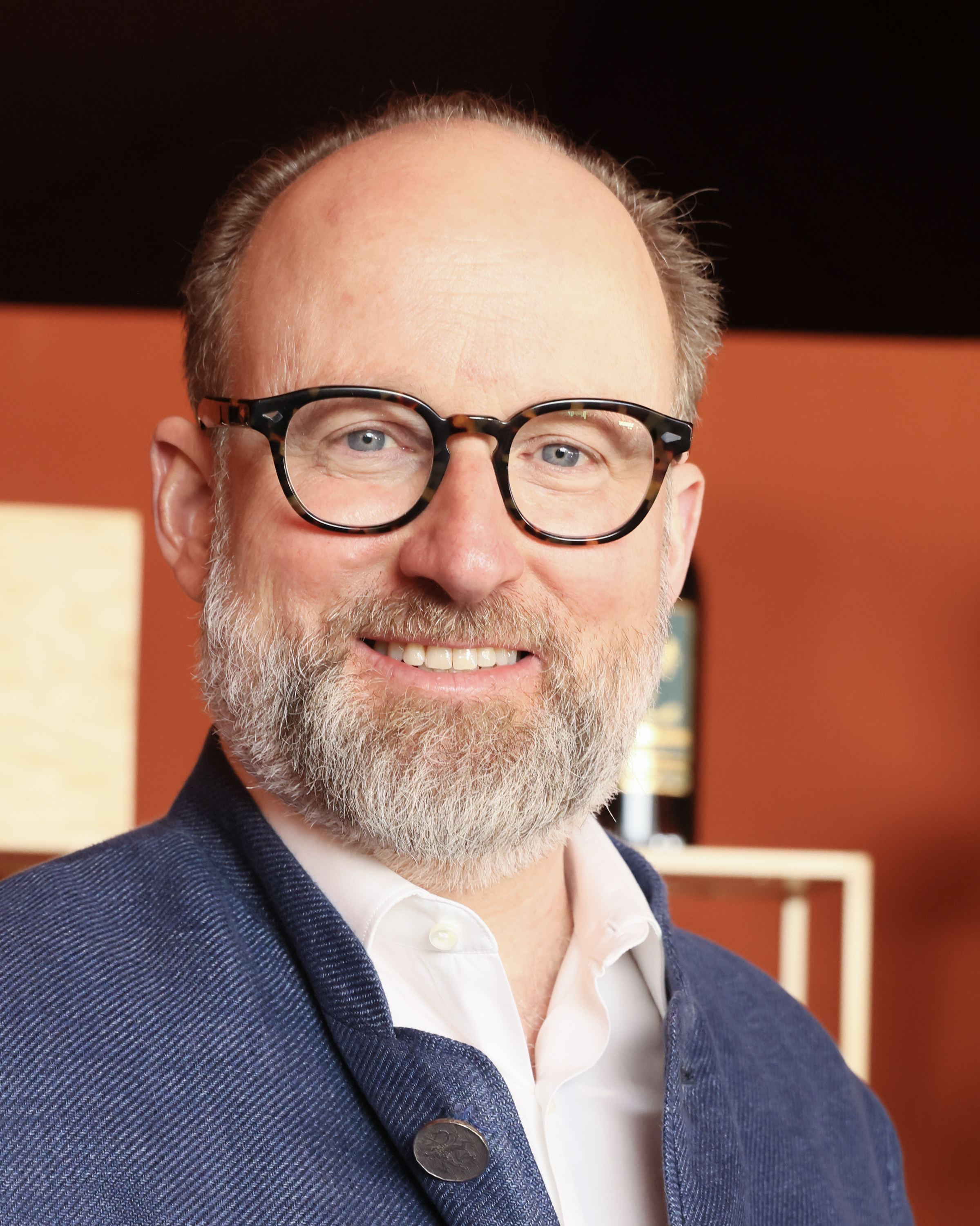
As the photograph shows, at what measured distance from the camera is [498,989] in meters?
0.84

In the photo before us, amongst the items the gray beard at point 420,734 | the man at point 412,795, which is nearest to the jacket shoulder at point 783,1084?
the man at point 412,795

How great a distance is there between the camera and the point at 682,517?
111cm

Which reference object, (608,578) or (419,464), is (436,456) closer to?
(419,464)

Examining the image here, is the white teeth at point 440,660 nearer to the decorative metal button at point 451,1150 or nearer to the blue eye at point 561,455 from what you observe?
the blue eye at point 561,455

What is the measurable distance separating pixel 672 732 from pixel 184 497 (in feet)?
4.10

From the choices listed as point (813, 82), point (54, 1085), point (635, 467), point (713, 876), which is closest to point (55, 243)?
point (813, 82)

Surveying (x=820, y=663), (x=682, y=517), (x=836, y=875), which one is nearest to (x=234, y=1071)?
(x=682, y=517)

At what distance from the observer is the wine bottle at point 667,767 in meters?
2.08

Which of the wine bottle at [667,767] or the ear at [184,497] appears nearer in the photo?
the ear at [184,497]

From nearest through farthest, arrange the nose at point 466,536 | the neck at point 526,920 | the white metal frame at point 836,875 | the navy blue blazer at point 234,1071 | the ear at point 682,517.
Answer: the navy blue blazer at point 234,1071 → the nose at point 466,536 → the neck at point 526,920 → the ear at point 682,517 → the white metal frame at point 836,875

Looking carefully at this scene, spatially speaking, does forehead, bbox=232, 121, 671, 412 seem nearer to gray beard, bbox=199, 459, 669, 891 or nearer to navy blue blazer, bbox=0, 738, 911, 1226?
gray beard, bbox=199, 459, 669, 891

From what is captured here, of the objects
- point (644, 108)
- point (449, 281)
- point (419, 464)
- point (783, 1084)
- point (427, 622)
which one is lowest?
point (783, 1084)

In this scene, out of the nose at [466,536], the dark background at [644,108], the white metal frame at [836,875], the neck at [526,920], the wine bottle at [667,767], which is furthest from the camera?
the dark background at [644,108]

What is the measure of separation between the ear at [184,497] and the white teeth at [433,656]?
0.20 metres
